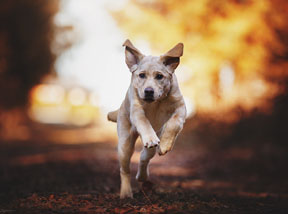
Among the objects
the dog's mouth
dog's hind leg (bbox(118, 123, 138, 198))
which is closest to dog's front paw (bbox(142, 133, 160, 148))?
the dog's mouth

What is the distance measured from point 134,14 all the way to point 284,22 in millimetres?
5829

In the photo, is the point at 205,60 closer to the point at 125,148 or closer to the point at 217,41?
the point at 217,41

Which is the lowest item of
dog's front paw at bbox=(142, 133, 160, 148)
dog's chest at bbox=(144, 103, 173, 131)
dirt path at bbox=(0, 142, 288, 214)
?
dirt path at bbox=(0, 142, 288, 214)

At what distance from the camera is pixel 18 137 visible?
66.9 ft

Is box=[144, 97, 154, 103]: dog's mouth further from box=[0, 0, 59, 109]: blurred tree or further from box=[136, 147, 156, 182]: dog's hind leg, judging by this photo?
Result: box=[0, 0, 59, 109]: blurred tree

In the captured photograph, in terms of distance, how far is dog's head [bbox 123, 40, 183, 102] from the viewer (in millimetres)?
4953

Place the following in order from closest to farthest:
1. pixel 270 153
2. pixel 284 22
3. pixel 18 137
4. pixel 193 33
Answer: pixel 270 153 < pixel 284 22 < pixel 193 33 < pixel 18 137

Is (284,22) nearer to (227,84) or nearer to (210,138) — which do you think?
(227,84)

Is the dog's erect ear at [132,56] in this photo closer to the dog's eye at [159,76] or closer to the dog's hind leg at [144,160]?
the dog's eye at [159,76]

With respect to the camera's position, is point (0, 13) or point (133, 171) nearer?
point (133, 171)

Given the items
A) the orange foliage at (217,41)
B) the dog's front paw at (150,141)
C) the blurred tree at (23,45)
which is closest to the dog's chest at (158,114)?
the dog's front paw at (150,141)

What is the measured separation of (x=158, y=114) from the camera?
5484 mm

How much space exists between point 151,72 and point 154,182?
4261mm

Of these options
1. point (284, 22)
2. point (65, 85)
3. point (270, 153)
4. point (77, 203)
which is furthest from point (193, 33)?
point (65, 85)
